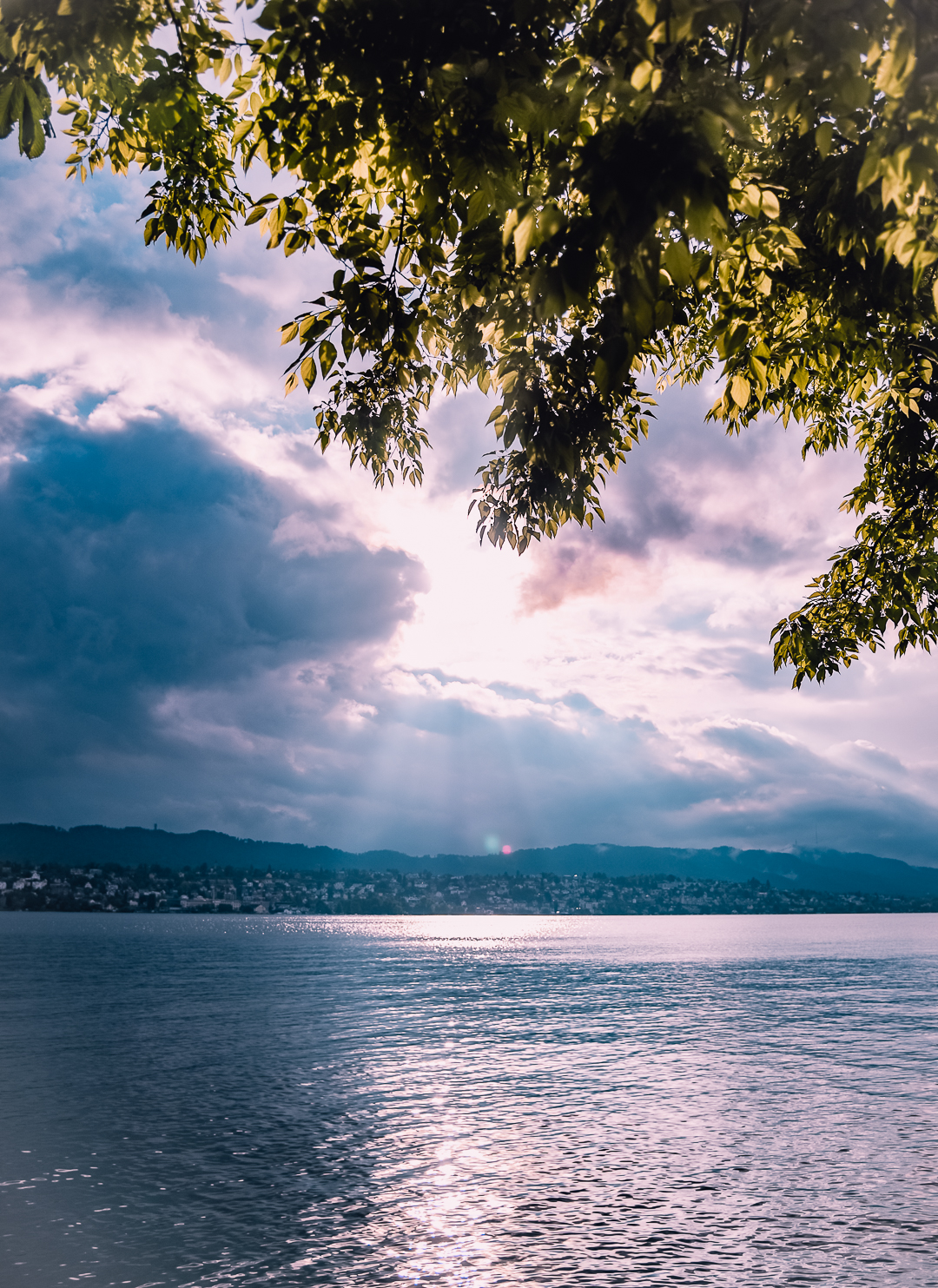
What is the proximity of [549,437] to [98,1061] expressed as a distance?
5122 centimetres

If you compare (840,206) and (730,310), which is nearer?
(840,206)

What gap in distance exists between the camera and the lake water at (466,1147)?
1888 centimetres

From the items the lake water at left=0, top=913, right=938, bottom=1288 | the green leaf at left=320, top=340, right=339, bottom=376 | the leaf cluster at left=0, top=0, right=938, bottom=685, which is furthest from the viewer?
the lake water at left=0, top=913, right=938, bottom=1288

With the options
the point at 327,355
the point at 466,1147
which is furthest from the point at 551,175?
the point at 466,1147

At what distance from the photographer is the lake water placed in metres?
18.9

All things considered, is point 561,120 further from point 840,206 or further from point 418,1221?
point 418,1221

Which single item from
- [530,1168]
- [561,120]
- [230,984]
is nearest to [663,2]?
[561,120]

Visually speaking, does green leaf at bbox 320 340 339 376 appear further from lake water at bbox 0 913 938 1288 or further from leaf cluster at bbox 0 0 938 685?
lake water at bbox 0 913 938 1288

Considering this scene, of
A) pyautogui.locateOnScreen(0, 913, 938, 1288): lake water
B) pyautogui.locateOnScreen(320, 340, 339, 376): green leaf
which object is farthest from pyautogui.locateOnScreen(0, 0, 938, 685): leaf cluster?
pyautogui.locateOnScreen(0, 913, 938, 1288): lake water

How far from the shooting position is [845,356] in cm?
853

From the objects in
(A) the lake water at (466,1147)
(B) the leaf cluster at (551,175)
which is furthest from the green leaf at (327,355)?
(A) the lake water at (466,1147)

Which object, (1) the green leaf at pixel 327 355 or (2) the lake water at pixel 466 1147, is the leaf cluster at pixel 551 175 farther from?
(2) the lake water at pixel 466 1147

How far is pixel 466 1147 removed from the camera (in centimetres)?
2827

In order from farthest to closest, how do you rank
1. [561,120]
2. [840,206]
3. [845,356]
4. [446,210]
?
1. [845,356]
2. [840,206]
3. [446,210]
4. [561,120]
